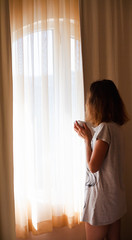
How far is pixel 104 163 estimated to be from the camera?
46.2 inches

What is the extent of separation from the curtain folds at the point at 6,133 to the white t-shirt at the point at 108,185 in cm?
70

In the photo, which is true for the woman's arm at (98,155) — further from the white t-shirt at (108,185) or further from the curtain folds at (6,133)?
the curtain folds at (6,133)

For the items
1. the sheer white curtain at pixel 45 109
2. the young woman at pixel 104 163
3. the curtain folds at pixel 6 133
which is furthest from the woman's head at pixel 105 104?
the curtain folds at pixel 6 133

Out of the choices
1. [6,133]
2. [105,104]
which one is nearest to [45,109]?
[6,133]

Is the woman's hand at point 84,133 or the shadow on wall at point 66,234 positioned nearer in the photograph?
the woman's hand at point 84,133

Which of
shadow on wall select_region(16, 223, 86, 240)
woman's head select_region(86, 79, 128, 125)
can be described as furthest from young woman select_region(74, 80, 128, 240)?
shadow on wall select_region(16, 223, 86, 240)

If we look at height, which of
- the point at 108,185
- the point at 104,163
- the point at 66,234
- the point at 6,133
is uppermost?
the point at 6,133

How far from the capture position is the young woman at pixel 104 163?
3.76ft

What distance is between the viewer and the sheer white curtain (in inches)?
63.5

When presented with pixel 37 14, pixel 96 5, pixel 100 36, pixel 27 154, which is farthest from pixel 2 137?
pixel 96 5

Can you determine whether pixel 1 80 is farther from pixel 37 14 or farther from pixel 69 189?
pixel 69 189

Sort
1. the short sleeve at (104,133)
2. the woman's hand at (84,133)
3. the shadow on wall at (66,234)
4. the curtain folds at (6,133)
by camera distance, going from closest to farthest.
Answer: the short sleeve at (104,133)
the woman's hand at (84,133)
the curtain folds at (6,133)
the shadow on wall at (66,234)

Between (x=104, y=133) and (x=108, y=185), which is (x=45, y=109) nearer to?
(x=104, y=133)

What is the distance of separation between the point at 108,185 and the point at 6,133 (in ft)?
2.87
